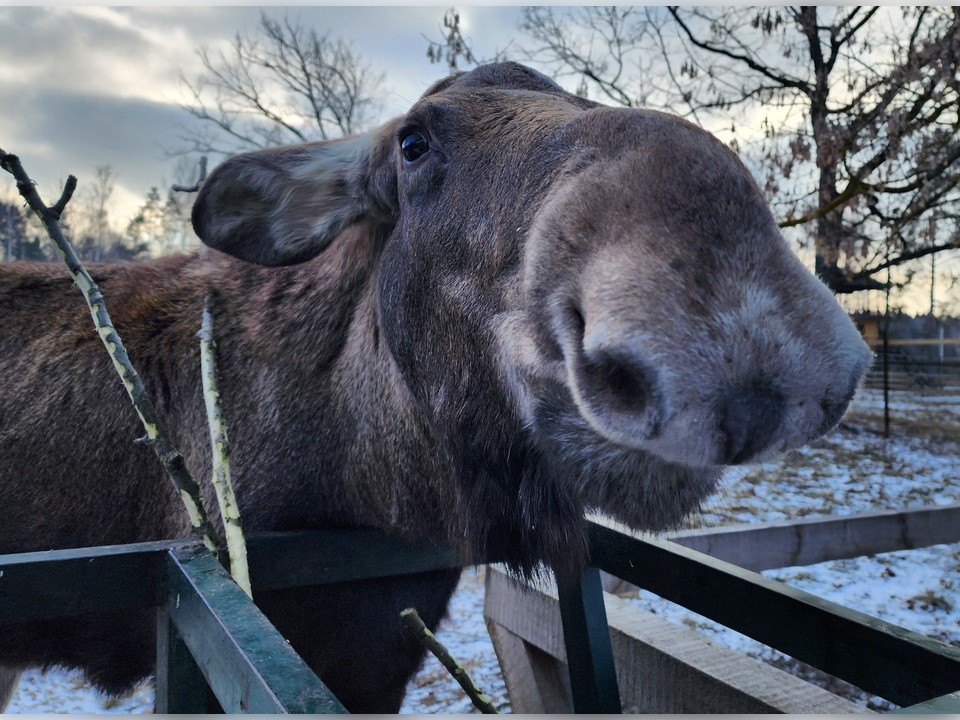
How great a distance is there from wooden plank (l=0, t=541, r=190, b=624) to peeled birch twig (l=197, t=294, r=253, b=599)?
0.35 feet

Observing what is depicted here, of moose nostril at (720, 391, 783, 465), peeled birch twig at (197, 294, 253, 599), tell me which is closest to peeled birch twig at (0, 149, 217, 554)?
peeled birch twig at (197, 294, 253, 599)

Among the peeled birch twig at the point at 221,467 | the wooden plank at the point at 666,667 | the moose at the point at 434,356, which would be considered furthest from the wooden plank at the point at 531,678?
the peeled birch twig at the point at 221,467

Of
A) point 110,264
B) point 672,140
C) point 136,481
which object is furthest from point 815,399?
point 110,264

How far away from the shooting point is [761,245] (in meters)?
0.76

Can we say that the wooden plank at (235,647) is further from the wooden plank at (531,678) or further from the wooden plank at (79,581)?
the wooden plank at (531,678)

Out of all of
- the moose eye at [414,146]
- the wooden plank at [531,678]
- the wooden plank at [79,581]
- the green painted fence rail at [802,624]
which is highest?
the moose eye at [414,146]

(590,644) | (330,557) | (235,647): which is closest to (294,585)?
(330,557)

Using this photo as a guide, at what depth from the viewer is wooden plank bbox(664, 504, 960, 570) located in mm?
1880

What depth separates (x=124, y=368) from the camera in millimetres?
1070

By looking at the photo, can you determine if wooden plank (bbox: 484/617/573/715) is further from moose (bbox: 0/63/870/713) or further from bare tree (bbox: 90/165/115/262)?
bare tree (bbox: 90/165/115/262)

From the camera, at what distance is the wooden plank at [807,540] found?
74.0 inches

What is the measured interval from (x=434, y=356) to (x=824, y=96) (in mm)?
1547

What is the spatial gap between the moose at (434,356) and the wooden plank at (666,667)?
0.50m

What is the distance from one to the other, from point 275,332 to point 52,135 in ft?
2.89
